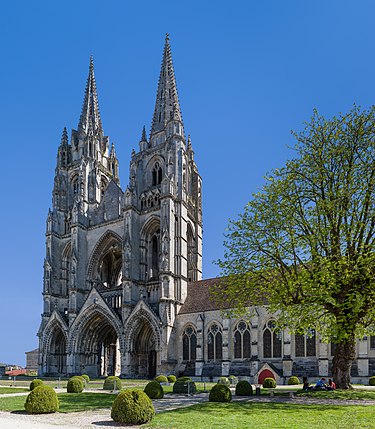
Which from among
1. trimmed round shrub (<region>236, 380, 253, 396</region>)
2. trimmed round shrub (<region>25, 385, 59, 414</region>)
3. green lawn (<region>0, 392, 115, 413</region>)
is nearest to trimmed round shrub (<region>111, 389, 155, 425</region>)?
trimmed round shrub (<region>25, 385, 59, 414</region>)

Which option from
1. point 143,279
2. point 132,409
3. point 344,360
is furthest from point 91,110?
point 132,409

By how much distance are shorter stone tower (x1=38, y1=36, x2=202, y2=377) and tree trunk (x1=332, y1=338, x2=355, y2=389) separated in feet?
93.3

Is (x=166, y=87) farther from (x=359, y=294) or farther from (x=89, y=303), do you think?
(x=359, y=294)

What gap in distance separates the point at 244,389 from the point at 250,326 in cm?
2211

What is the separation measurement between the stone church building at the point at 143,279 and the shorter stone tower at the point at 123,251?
0.13 metres

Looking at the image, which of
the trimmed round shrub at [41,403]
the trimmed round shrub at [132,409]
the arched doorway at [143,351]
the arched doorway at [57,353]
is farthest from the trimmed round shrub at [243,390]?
the arched doorway at [57,353]

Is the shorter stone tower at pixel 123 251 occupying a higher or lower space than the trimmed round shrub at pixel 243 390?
higher

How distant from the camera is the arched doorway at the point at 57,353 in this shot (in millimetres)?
62719

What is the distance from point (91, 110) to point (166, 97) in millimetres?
14726

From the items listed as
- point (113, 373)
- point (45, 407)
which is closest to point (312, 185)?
point (45, 407)

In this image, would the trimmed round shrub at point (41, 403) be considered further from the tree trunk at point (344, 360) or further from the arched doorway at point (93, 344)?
→ the arched doorway at point (93, 344)

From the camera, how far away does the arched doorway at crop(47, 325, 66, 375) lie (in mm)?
62719

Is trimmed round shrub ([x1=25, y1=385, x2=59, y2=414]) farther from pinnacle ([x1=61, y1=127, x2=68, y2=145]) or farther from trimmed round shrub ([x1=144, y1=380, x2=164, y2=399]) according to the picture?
pinnacle ([x1=61, y1=127, x2=68, y2=145])

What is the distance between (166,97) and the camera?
6506 centimetres
